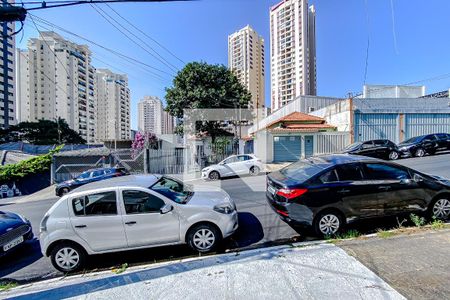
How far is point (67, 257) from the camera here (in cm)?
375

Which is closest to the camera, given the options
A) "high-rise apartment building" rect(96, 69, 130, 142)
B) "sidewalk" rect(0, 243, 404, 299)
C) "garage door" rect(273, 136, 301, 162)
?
"sidewalk" rect(0, 243, 404, 299)

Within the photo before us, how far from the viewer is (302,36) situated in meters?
64.4

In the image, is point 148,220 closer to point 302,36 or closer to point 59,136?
point 59,136

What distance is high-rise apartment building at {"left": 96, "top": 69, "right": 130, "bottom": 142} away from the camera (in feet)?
264

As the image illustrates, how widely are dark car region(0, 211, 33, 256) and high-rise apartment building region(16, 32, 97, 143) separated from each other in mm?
75643

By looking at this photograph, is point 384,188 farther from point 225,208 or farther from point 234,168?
point 234,168

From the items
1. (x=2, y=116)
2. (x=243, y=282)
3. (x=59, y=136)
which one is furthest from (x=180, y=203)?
(x=2, y=116)

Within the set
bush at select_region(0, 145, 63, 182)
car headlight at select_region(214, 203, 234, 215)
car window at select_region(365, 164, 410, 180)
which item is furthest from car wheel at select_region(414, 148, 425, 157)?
bush at select_region(0, 145, 63, 182)

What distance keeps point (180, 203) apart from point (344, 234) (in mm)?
3162

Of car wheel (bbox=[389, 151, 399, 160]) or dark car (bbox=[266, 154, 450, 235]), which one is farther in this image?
car wheel (bbox=[389, 151, 399, 160])

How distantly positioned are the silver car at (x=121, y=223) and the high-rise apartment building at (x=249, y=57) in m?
46.1

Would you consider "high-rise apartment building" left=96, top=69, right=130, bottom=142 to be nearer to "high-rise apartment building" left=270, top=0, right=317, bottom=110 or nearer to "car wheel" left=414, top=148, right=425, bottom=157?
"high-rise apartment building" left=270, top=0, right=317, bottom=110

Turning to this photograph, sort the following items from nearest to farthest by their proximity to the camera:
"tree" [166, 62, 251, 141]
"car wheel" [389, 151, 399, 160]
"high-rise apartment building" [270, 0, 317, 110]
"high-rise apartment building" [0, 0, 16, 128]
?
"car wheel" [389, 151, 399, 160] < "tree" [166, 62, 251, 141] < "high-rise apartment building" [0, 0, 16, 128] < "high-rise apartment building" [270, 0, 317, 110]

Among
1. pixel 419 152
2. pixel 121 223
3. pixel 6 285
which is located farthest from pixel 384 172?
pixel 419 152
